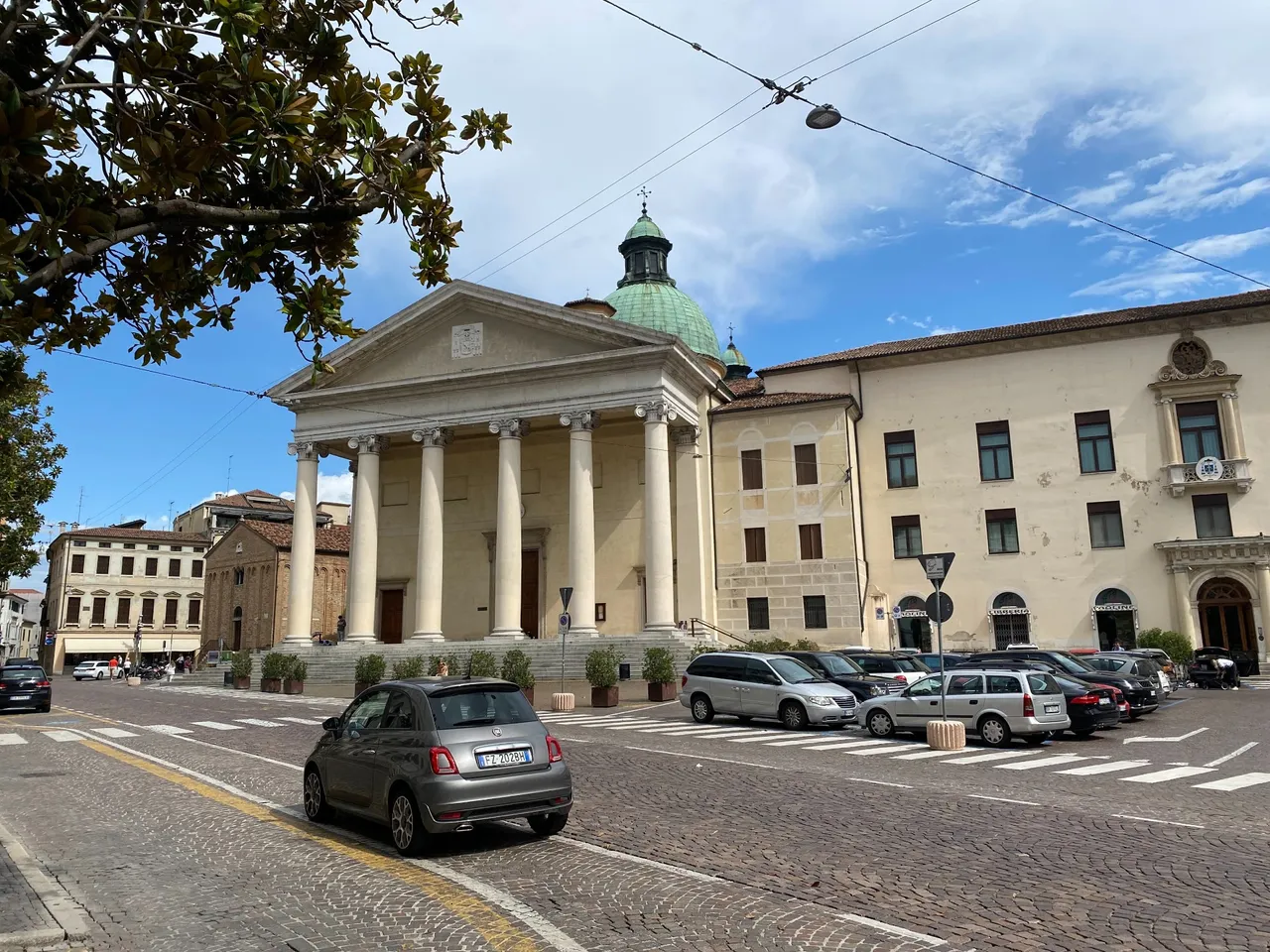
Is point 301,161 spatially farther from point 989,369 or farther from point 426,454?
point 989,369

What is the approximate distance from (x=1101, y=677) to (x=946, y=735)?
7.16 m

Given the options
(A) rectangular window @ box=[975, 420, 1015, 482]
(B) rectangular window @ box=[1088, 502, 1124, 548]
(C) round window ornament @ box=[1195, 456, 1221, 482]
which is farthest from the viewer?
(A) rectangular window @ box=[975, 420, 1015, 482]

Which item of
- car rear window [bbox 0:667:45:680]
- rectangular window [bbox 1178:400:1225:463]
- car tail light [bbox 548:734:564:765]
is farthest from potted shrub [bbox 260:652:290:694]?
rectangular window [bbox 1178:400:1225:463]

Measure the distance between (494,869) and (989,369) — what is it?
35630mm

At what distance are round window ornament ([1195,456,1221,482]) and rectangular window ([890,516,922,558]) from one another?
10156 mm

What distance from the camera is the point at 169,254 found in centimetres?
683

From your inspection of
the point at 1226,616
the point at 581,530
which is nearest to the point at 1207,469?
the point at 1226,616

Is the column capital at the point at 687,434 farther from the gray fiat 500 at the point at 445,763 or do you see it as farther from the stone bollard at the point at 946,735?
the gray fiat 500 at the point at 445,763

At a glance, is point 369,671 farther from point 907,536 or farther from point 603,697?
point 907,536

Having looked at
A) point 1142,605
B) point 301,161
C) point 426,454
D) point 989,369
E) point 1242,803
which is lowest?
point 1242,803

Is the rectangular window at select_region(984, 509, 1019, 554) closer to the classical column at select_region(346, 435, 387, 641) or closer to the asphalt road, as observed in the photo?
the asphalt road

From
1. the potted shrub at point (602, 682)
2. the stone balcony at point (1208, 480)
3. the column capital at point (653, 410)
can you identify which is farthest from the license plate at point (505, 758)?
the stone balcony at point (1208, 480)

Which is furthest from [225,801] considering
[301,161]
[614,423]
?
[614,423]

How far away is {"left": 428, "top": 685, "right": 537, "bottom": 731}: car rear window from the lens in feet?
28.0
